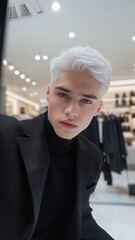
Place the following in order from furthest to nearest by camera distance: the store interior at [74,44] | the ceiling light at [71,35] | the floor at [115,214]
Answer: the ceiling light at [71,35], the store interior at [74,44], the floor at [115,214]

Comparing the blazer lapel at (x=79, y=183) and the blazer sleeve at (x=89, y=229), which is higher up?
the blazer lapel at (x=79, y=183)

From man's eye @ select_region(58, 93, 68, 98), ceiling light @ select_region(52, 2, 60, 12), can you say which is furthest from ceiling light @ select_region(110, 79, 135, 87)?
ceiling light @ select_region(52, 2, 60, 12)

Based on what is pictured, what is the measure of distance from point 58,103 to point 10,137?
0.70 ft

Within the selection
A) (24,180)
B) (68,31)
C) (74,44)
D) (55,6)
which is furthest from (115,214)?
(55,6)

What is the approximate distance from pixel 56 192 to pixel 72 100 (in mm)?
410

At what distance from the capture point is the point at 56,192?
0.78 meters

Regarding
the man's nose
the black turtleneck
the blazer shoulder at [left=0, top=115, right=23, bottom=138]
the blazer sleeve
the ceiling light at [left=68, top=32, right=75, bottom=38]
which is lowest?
the blazer sleeve

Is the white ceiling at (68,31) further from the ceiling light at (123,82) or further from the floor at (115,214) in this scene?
the floor at (115,214)

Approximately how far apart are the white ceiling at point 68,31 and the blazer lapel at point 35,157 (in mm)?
485

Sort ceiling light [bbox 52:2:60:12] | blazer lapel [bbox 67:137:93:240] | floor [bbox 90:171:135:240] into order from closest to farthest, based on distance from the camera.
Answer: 1. blazer lapel [bbox 67:137:93:240]
2. floor [bbox 90:171:135:240]
3. ceiling light [bbox 52:2:60:12]

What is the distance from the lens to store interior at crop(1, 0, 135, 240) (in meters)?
1.16

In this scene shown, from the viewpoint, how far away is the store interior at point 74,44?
1.16 m

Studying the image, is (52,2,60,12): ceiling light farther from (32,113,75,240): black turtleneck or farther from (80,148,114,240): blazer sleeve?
(80,148,114,240): blazer sleeve

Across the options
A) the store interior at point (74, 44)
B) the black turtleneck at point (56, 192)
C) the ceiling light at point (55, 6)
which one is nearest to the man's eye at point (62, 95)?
the black turtleneck at point (56, 192)
